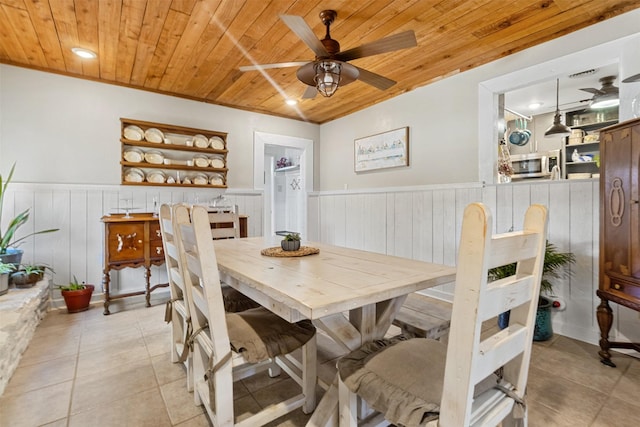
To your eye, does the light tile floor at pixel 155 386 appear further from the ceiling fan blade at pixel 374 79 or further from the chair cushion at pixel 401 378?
the ceiling fan blade at pixel 374 79

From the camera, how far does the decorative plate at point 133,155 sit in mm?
3309

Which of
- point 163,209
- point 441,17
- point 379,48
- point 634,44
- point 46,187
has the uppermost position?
point 441,17

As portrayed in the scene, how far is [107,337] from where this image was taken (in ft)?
7.82

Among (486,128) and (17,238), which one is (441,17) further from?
(17,238)

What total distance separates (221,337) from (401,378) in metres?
0.65

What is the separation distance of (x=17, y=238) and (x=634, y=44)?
5092 mm

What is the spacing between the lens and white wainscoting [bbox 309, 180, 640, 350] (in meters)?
2.26

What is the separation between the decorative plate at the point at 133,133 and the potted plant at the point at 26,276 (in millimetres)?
1486

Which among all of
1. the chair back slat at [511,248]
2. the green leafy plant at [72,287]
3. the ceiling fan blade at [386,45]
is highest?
the ceiling fan blade at [386,45]

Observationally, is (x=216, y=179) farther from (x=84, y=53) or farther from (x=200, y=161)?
(x=84, y=53)

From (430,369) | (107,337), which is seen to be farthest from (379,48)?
(107,337)

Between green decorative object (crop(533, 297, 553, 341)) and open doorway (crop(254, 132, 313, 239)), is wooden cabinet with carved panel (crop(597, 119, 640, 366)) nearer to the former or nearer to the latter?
green decorative object (crop(533, 297, 553, 341))

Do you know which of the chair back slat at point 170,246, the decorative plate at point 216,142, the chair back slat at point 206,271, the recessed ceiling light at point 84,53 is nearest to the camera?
the chair back slat at point 206,271

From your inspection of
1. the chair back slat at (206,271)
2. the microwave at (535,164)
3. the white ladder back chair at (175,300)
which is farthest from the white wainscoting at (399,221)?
the chair back slat at (206,271)
